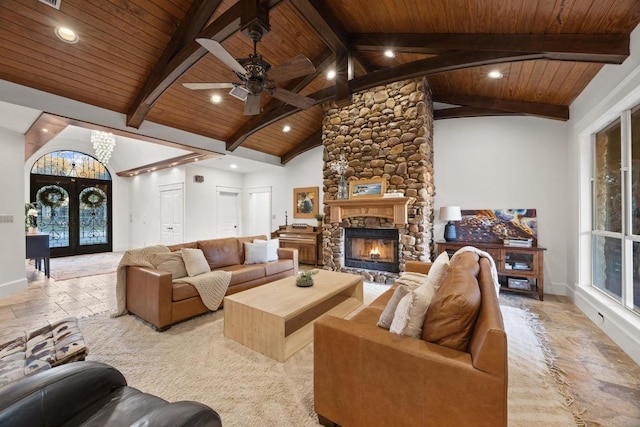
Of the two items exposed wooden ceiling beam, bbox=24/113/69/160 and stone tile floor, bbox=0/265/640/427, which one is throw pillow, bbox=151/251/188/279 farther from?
exposed wooden ceiling beam, bbox=24/113/69/160

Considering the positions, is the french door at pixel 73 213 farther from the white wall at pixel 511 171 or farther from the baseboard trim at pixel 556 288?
the baseboard trim at pixel 556 288

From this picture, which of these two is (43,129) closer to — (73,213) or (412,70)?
(73,213)

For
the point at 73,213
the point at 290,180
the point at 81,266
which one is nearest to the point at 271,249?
the point at 290,180

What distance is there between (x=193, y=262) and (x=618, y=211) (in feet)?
16.3

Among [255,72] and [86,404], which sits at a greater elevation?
[255,72]

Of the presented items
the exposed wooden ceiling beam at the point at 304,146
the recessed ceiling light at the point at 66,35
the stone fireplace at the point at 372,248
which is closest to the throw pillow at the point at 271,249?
the stone fireplace at the point at 372,248

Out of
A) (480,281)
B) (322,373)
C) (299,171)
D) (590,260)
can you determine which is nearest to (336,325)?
(322,373)

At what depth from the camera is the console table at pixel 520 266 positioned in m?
3.76

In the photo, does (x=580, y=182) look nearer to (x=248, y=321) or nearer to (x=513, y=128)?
(x=513, y=128)

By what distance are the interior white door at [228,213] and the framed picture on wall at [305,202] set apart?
2181 millimetres

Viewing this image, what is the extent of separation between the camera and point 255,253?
14.0ft

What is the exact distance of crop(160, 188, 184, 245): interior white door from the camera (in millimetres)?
6953

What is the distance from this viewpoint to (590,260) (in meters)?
3.44

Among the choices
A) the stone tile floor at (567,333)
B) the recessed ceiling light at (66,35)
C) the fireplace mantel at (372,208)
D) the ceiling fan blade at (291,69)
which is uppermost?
the recessed ceiling light at (66,35)
